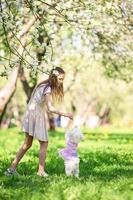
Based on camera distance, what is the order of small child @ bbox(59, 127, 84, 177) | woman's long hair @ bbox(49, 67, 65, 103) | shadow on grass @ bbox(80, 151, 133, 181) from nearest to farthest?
1. small child @ bbox(59, 127, 84, 177)
2. woman's long hair @ bbox(49, 67, 65, 103)
3. shadow on grass @ bbox(80, 151, 133, 181)

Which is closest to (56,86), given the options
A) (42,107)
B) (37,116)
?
(42,107)

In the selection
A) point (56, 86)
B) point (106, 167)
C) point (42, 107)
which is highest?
point (56, 86)

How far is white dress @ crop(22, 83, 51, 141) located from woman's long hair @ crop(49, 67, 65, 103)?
10 cm

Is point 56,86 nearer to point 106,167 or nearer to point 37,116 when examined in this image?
point 37,116

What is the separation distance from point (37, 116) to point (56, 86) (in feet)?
2.18

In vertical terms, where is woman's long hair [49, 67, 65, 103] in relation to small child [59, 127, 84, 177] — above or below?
above

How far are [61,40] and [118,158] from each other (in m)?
16.8

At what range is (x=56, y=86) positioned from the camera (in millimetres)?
12219

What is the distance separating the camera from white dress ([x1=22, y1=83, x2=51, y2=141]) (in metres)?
12.2

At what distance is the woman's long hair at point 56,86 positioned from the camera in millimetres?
12117

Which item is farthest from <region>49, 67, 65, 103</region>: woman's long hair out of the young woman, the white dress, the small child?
the small child

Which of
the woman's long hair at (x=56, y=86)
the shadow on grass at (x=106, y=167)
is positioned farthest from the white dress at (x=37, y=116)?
the shadow on grass at (x=106, y=167)

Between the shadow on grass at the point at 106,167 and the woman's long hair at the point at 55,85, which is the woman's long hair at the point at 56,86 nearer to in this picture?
the woman's long hair at the point at 55,85

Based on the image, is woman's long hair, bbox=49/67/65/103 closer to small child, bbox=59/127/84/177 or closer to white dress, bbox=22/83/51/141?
white dress, bbox=22/83/51/141
